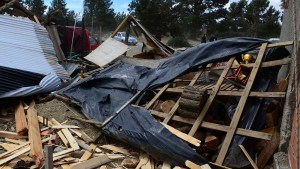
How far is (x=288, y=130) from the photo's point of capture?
14.0 feet

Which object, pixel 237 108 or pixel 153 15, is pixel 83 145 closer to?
pixel 237 108

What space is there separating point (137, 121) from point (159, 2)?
33.9 m

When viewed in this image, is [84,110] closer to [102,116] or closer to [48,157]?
[102,116]

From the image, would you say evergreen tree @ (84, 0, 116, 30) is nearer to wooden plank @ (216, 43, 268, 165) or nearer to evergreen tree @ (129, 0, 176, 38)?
evergreen tree @ (129, 0, 176, 38)

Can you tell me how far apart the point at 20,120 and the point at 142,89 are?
245 centimetres

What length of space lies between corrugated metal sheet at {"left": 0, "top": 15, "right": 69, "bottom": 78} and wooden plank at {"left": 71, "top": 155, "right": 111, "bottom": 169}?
3581 mm

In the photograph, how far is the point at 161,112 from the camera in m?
5.68

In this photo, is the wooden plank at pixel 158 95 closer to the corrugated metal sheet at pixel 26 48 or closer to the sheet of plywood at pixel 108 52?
the corrugated metal sheet at pixel 26 48

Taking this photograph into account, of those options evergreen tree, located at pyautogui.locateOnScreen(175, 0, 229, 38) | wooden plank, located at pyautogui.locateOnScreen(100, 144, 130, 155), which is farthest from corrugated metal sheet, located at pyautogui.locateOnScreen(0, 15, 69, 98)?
evergreen tree, located at pyautogui.locateOnScreen(175, 0, 229, 38)

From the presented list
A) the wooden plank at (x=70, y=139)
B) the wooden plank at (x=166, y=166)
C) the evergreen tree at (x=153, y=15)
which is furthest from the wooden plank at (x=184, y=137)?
the evergreen tree at (x=153, y=15)

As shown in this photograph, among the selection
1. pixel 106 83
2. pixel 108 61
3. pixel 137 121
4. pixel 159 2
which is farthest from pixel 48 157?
pixel 159 2

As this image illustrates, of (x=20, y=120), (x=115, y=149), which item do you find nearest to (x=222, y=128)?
(x=115, y=149)

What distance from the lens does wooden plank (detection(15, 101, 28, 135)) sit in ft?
19.8

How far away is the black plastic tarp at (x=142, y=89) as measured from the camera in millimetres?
4758
